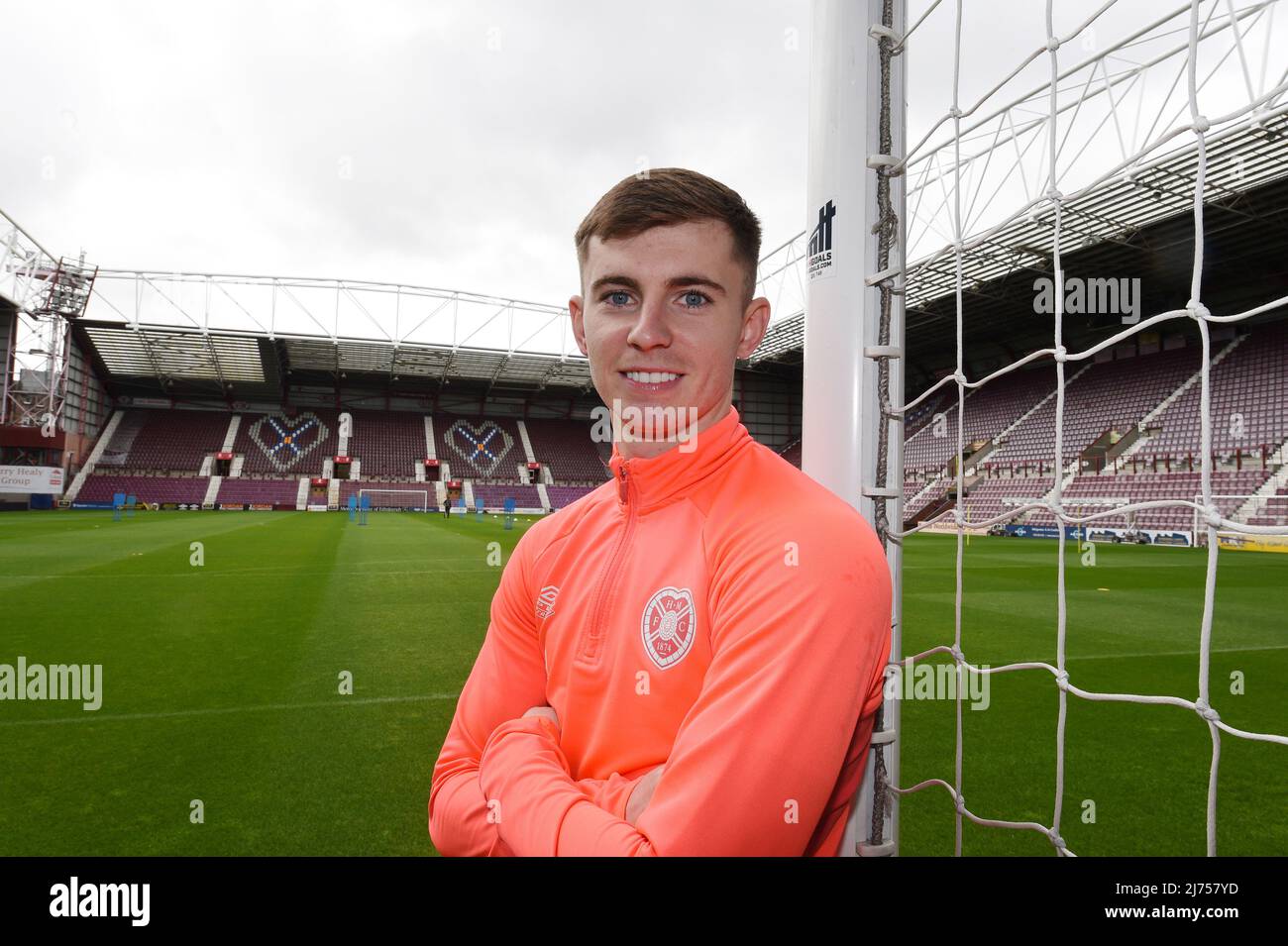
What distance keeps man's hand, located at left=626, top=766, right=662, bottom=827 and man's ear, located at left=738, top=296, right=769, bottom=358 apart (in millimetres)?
758

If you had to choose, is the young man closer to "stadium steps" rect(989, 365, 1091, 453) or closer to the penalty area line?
the penalty area line

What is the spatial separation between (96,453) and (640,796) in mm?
45515

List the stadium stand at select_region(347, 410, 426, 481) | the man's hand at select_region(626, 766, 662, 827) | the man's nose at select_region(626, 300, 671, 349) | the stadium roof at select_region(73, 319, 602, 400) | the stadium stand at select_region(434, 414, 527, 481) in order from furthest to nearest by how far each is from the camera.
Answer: the stadium stand at select_region(434, 414, 527, 481) → the stadium stand at select_region(347, 410, 426, 481) → the stadium roof at select_region(73, 319, 602, 400) → the man's nose at select_region(626, 300, 671, 349) → the man's hand at select_region(626, 766, 662, 827)

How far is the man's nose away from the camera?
1169mm

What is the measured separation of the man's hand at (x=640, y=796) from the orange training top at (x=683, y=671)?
0.05ft

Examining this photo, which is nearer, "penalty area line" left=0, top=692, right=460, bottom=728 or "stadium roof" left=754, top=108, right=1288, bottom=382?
"penalty area line" left=0, top=692, right=460, bottom=728

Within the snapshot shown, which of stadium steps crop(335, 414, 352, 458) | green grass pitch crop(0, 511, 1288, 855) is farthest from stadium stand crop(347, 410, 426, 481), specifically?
green grass pitch crop(0, 511, 1288, 855)

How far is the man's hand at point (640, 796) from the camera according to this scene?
3.46 ft

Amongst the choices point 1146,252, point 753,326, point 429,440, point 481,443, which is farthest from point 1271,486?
point 429,440

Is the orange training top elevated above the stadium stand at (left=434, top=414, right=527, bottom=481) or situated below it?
below

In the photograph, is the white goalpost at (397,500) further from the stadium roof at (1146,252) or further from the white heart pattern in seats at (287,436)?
the stadium roof at (1146,252)

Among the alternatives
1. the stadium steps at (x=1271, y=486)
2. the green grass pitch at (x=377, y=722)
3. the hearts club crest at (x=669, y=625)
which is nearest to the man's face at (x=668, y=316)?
the hearts club crest at (x=669, y=625)

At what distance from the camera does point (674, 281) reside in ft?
3.86
